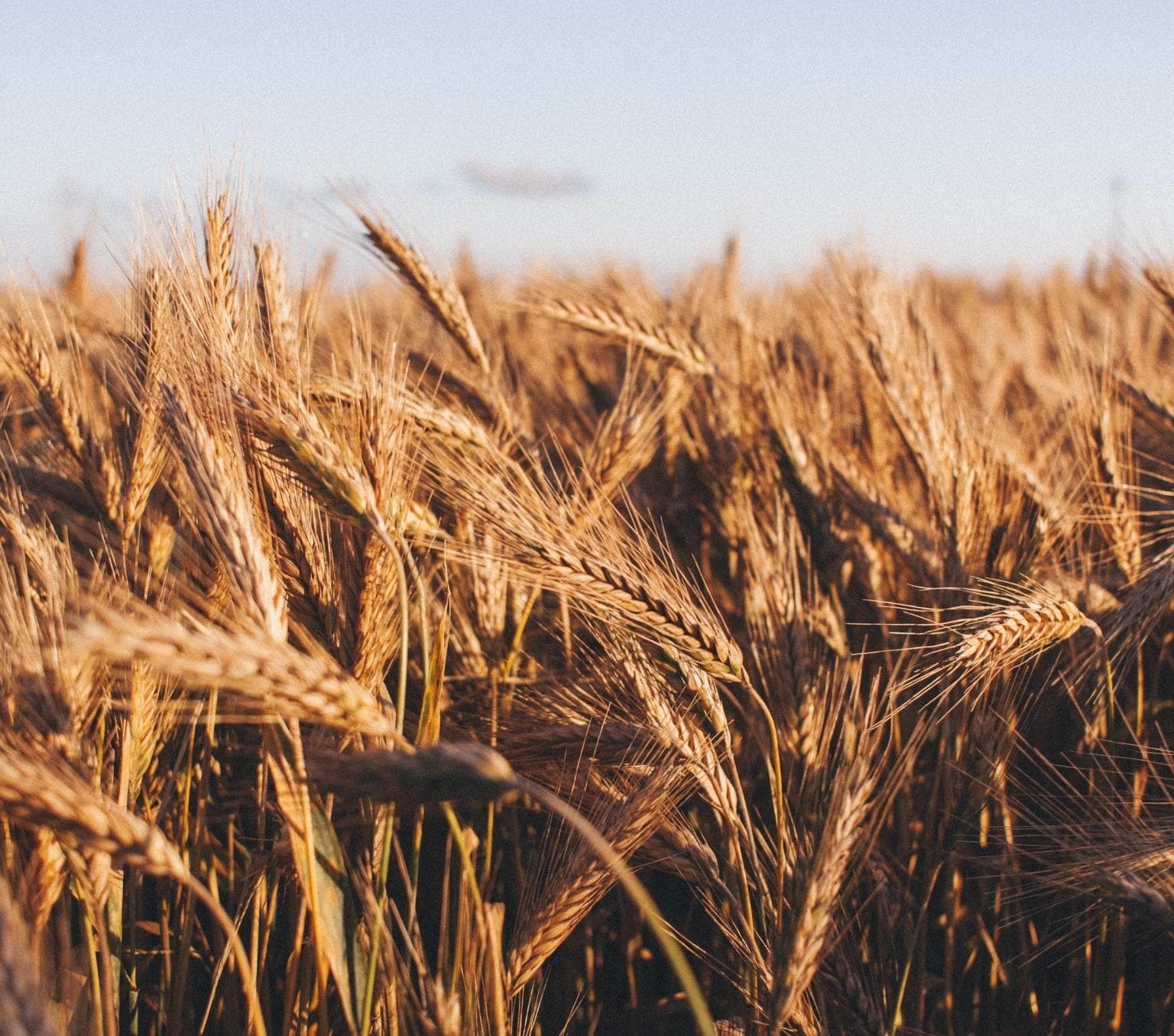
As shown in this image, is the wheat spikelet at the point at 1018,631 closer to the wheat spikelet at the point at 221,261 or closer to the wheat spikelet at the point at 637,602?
the wheat spikelet at the point at 637,602

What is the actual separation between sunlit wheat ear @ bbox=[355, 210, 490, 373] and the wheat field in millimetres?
10

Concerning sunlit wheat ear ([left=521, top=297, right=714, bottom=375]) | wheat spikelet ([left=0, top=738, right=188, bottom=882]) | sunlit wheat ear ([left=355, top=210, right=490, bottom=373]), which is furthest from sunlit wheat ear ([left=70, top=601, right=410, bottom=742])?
sunlit wheat ear ([left=521, top=297, right=714, bottom=375])

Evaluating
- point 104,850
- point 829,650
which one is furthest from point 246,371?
point 829,650

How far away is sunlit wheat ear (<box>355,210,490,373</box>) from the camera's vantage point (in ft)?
7.47

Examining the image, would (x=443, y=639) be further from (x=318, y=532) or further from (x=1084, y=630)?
(x=1084, y=630)

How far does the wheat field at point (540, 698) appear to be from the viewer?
1.18 meters

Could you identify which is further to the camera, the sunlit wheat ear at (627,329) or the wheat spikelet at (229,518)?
the sunlit wheat ear at (627,329)

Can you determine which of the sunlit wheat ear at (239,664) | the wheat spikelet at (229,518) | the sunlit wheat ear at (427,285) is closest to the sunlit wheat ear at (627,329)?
the sunlit wheat ear at (427,285)

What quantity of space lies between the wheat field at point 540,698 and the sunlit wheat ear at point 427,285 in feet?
0.03

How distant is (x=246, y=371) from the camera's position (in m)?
1.35

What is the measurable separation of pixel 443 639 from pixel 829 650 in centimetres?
109

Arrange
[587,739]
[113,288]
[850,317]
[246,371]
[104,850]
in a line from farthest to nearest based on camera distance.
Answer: [850,317] < [113,288] < [587,739] < [246,371] < [104,850]

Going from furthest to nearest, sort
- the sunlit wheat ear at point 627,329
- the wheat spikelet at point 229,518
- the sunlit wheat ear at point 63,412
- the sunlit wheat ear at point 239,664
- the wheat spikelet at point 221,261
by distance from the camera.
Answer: the sunlit wheat ear at point 627,329 < the sunlit wheat ear at point 63,412 < the wheat spikelet at point 221,261 < the wheat spikelet at point 229,518 < the sunlit wheat ear at point 239,664

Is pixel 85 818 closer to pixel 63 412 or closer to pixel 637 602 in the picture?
pixel 637 602
